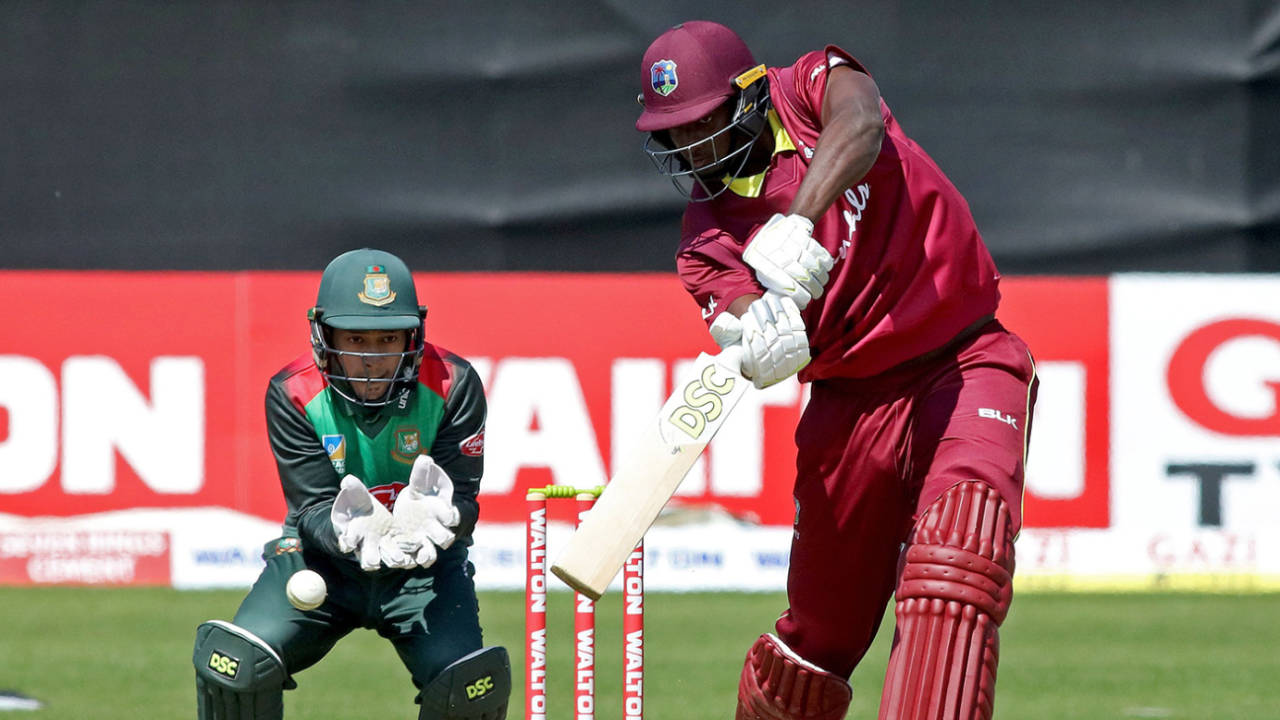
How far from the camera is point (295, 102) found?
9391mm

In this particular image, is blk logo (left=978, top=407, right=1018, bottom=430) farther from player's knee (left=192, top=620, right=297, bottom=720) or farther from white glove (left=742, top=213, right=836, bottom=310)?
player's knee (left=192, top=620, right=297, bottom=720)

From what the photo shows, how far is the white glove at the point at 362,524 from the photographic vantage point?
396cm

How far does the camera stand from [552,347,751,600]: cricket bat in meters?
3.48

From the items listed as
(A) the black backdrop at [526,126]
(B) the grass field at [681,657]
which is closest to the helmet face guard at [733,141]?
(B) the grass field at [681,657]

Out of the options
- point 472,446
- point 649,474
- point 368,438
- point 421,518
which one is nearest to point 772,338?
point 649,474

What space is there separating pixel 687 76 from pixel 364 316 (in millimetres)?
948

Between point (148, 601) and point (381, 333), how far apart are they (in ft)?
14.9

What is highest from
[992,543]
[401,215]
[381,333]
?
[401,215]

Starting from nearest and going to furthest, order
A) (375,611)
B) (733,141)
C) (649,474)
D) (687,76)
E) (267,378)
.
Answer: (649,474)
(687,76)
(733,141)
(375,611)
(267,378)

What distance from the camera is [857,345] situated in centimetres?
399

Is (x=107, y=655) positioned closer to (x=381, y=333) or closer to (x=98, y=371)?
(x=98, y=371)

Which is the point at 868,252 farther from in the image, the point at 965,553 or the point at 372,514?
the point at 372,514

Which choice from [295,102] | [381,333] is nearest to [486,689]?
[381,333]

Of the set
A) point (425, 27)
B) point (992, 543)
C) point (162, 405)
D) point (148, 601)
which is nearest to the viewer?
point (992, 543)
